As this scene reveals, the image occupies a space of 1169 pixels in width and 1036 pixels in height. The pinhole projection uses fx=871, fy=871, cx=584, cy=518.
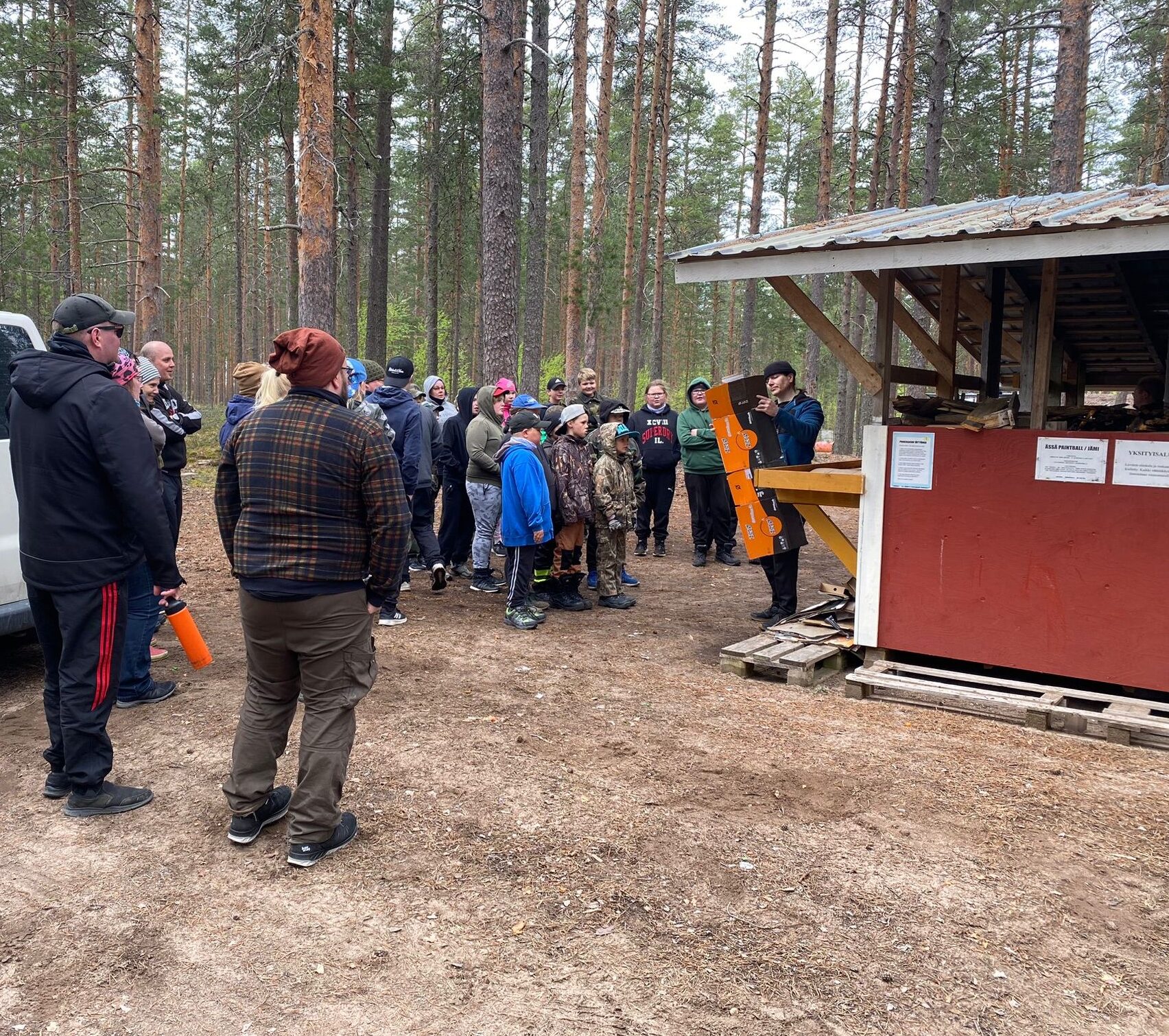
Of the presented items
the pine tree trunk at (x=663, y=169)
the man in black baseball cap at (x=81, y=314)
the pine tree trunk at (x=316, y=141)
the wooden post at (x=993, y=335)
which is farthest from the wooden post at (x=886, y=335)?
the pine tree trunk at (x=663, y=169)

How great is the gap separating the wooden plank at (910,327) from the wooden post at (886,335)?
9cm

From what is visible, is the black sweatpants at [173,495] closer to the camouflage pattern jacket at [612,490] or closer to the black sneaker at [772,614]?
the camouflage pattern jacket at [612,490]

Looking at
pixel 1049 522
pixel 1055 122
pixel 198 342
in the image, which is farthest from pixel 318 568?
pixel 198 342

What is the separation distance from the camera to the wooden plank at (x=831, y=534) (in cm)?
663

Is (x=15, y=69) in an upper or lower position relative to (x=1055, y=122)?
upper

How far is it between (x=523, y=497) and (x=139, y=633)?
116 inches

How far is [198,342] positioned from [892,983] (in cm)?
5552

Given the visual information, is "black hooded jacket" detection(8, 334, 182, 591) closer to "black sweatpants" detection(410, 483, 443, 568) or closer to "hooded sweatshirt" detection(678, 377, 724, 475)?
"black sweatpants" detection(410, 483, 443, 568)

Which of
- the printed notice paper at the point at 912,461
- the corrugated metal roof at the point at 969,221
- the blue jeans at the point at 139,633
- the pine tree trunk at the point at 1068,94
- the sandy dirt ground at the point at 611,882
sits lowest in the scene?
the sandy dirt ground at the point at 611,882

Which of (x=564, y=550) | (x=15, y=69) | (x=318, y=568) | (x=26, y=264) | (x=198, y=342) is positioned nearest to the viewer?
(x=318, y=568)

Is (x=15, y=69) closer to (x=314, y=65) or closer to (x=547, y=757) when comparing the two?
(x=314, y=65)

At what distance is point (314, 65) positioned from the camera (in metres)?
9.20

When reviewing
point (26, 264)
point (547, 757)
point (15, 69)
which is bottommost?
point (547, 757)

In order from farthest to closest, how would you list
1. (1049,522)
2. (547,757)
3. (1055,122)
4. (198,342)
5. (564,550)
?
(198,342), (1055,122), (564,550), (1049,522), (547,757)
